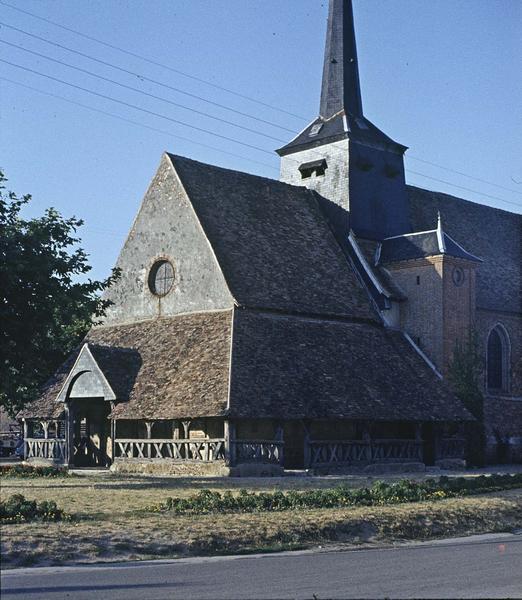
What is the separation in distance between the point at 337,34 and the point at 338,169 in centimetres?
694

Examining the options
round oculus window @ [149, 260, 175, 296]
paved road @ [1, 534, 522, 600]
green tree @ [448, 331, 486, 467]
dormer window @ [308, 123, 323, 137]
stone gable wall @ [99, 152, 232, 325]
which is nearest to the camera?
paved road @ [1, 534, 522, 600]

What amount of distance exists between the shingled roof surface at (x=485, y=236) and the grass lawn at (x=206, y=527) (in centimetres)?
2428

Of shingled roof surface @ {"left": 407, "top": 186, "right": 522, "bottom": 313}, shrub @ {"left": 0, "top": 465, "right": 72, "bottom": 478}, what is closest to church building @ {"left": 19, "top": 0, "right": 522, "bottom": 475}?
shingled roof surface @ {"left": 407, "top": 186, "right": 522, "bottom": 313}

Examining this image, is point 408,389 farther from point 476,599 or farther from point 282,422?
point 476,599

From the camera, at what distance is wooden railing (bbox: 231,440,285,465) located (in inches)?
1320

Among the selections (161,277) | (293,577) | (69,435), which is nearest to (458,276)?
(161,277)

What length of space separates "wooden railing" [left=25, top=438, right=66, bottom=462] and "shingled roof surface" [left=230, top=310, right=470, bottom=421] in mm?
8943

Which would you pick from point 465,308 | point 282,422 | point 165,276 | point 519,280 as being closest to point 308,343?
point 282,422

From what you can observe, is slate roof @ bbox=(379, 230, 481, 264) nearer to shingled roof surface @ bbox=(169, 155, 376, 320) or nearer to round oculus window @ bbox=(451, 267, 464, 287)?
round oculus window @ bbox=(451, 267, 464, 287)

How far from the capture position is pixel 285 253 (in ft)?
137

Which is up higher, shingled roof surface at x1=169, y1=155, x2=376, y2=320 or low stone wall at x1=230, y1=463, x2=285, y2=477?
shingled roof surface at x1=169, y1=155, x2=376, y2=320

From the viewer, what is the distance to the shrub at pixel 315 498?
816 inches

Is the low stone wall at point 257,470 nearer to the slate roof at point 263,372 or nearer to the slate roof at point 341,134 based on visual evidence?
the slate roof at point 263,372

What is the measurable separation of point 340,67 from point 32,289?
24.1 meters
